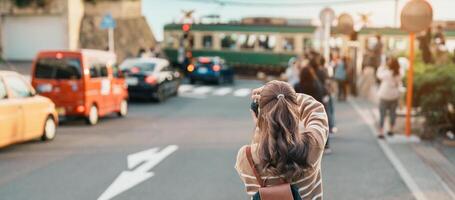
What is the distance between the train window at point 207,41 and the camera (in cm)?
4016

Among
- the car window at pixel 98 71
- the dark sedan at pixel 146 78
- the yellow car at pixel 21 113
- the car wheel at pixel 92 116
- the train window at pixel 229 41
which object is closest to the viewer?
the yellow car at pixel 21 113

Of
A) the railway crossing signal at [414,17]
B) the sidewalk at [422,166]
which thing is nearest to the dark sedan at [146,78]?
the sidewalk at [422,166]

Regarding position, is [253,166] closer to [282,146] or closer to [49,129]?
[282,146]

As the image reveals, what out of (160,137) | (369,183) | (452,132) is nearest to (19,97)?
(160,137)

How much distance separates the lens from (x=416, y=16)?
12.0 m

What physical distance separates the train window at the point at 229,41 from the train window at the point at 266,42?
166 centimetres

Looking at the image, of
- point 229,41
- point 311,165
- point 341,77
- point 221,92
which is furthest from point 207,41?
point 311,165

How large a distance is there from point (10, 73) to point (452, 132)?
8252 mm

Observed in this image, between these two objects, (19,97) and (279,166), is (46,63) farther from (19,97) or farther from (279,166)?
(279,166)

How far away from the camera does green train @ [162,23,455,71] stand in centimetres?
3659

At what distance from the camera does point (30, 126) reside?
11148 millimetres

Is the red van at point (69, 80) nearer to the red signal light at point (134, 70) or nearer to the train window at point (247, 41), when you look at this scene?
the red signal light at point (134, 70)

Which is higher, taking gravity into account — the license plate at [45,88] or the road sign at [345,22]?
the road sign at [345,22]

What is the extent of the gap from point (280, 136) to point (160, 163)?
6.87 metres
